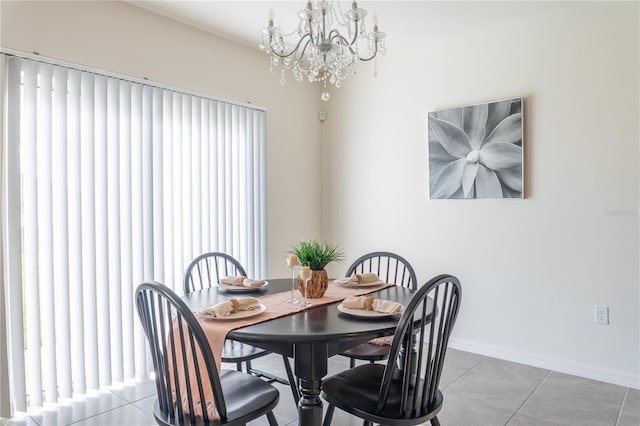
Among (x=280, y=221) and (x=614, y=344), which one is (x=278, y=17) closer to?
(x=280, y=221)

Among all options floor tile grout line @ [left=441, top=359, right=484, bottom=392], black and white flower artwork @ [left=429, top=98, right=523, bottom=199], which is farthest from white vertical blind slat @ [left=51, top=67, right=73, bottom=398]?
black and white flower artwork @ [left=429, top=98, right=523, bottom=199]

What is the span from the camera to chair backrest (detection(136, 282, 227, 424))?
1.47 m

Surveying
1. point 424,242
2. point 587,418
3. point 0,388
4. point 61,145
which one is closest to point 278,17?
point 61,145

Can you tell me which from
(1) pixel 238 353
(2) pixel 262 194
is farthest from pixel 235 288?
(2) pixel 262 194

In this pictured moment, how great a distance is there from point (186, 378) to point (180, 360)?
204 millimetres

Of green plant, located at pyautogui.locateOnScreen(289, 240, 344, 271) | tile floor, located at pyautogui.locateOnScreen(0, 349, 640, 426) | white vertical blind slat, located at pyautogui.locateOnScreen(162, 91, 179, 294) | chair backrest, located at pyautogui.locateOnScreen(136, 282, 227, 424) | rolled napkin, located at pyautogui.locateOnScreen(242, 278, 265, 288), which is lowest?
tile floor, located at pyautogui.locateOnScreen(0, 349, 640, 426)

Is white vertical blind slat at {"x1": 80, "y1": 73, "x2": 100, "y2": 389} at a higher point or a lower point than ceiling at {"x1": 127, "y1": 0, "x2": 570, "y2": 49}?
lower

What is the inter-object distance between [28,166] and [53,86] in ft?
1.57

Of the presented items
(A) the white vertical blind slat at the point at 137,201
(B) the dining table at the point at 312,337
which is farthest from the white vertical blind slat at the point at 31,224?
(B) the dining table at the point at 312,337

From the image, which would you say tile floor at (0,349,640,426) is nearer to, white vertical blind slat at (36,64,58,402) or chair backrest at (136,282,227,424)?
white vertical blind slat at (36,64,58,402)

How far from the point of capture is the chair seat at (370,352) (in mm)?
2201

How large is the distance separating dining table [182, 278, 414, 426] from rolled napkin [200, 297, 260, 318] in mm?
136

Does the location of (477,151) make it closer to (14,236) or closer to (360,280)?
(360,280)

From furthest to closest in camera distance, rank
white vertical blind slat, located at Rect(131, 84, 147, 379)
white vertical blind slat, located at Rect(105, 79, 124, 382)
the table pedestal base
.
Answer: white vertical blind slat, located at Rect(131, 84, 147, 379) → white vertical blind slat, located at Rect(105, 79, 124, 382) → the table pedestal base
